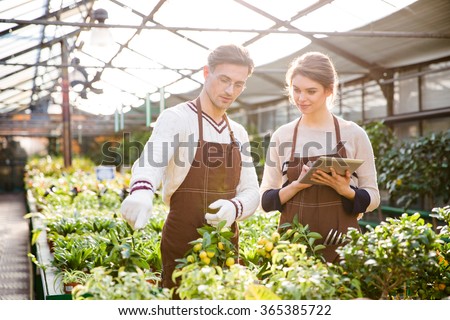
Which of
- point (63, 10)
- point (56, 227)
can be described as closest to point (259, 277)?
point (56, 227)

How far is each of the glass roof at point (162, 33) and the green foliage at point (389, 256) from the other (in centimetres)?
373

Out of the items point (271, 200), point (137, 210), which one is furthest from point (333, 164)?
point (137, 210)

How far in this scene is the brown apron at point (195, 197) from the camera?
173cm

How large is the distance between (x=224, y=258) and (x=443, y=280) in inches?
29.1

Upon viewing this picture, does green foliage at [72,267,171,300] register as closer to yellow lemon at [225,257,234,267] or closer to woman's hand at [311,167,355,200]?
yellow lemon at [225,257,234,267]

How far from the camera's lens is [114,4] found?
24.8 ft

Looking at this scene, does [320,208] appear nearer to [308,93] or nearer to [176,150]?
[308,93]

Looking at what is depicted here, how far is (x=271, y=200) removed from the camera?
1.95 metres

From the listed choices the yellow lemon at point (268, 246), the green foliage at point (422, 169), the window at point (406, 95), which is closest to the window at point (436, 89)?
the window at point (406, 95)

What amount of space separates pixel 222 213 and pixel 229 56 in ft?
1.64

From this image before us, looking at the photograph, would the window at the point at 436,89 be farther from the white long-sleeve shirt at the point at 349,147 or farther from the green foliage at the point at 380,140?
the white long-sleeve shirt at the point at 349,147

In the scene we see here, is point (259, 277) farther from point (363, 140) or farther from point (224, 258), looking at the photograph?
point (363, 140)

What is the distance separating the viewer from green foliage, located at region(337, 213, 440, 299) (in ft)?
4.85

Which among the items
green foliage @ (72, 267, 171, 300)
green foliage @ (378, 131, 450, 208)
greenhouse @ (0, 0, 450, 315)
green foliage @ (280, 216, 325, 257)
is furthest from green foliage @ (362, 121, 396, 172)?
green foliage @ (72, 267, 171, 300)
